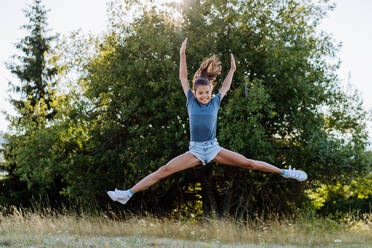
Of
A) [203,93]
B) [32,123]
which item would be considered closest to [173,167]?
[203,93]

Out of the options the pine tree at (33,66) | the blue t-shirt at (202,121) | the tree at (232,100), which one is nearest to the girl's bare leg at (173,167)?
the blue t-shirt at (202,121)

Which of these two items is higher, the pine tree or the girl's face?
the pine tree

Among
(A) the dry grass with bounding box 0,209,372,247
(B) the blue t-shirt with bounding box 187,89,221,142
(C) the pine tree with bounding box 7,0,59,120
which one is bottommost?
(A) the dry grass with bounding box 0,209,372,247

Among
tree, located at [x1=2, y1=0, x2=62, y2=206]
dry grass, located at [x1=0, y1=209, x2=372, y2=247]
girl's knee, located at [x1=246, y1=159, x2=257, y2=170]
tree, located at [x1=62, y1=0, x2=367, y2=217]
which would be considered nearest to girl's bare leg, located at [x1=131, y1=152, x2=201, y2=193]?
girl's knee, located at [x1=246, y1=159, x2=257, y2=170]

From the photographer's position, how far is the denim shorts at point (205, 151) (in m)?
4.92

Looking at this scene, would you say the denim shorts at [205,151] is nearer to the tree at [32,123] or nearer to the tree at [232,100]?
the tree at [232,100]

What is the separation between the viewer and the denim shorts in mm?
4922

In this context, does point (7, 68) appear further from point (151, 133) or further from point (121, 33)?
point (151, 133)

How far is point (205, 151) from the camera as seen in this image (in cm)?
493

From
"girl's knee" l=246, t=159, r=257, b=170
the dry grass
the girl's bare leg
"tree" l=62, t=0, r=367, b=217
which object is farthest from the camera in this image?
"tree" l=62, t=0, r=367, b=217

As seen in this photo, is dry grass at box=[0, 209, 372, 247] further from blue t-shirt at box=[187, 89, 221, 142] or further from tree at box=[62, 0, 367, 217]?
blue t-shirt at box=[187, 89, 221, 142]

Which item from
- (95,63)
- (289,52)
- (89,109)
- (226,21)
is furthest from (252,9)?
(89,109)

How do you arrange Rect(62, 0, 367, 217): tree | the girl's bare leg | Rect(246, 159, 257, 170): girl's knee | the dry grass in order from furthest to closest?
Rect(62, 0, 367, 217): tree → the dry grass → Rect(246, 159, 257, 170): girl's knee → the girl's bare leg

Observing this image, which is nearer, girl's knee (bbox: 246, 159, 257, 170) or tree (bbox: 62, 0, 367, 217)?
girl's knee (bbox: 246, 159, 257, 170)
